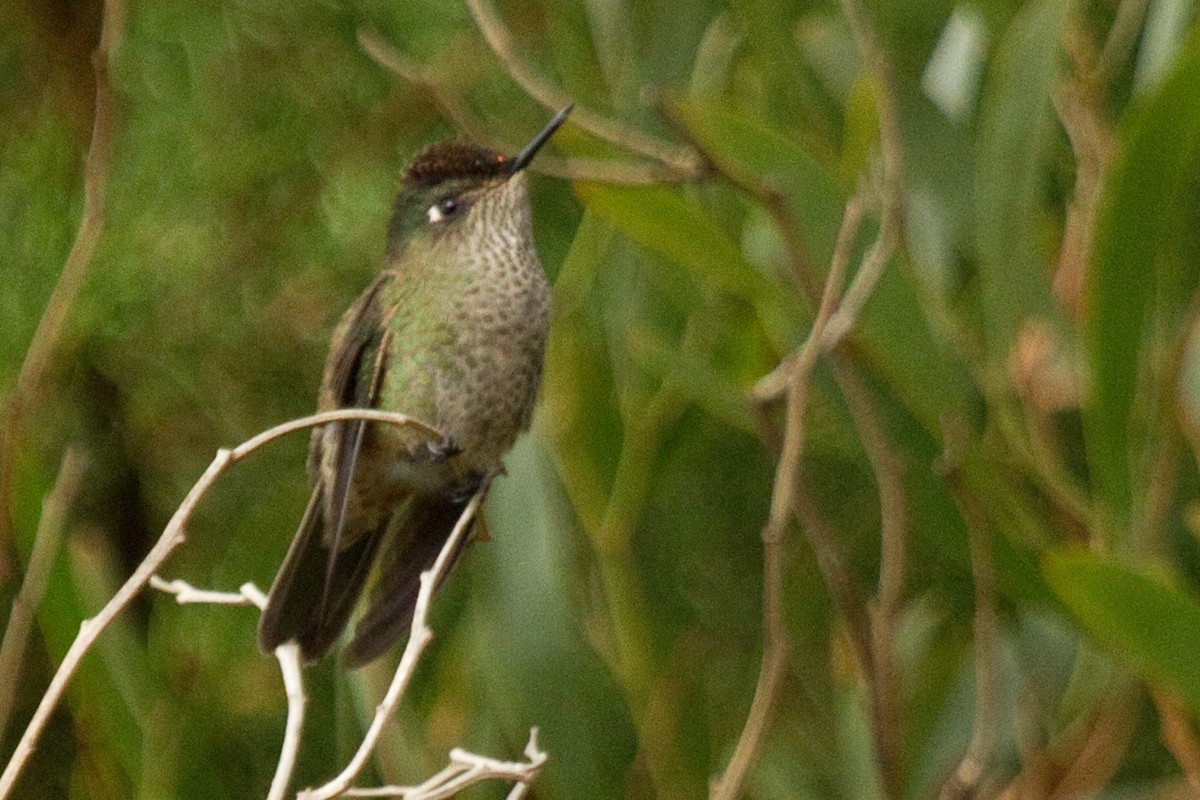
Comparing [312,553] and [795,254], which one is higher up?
[795,254]

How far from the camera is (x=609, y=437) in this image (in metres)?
1.90

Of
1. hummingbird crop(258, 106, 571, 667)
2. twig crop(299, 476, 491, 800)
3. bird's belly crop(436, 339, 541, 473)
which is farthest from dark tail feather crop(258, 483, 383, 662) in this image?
twig crop(299, 476, 491, 800)

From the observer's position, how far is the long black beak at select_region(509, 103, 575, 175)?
4.77ft

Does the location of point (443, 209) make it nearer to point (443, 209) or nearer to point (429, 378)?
point (443, 209)

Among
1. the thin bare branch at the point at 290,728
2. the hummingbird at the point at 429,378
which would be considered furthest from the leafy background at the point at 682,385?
the thin bare branch at the point at 290,728

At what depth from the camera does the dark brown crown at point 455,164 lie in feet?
5.62

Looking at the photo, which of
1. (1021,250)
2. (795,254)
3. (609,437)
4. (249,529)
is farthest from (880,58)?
(249,529)

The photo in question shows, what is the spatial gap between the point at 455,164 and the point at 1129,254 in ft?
2.02

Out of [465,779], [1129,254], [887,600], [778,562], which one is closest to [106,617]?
[465,779]

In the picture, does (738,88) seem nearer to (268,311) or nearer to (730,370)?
(730,370)

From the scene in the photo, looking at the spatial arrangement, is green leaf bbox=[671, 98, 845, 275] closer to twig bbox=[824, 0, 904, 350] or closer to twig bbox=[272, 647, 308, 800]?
twig bbox=[824, 0, 904, 350]

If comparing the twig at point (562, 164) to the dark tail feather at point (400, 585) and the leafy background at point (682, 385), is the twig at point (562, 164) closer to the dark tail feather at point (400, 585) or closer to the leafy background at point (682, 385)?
the leafy background at point (682, 385)

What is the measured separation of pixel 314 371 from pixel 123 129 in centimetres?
37

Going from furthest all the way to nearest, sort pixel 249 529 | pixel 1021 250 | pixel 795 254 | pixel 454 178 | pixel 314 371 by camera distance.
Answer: pixel 314 371, pixel 249 529, pixel 454 178, pixel 1021 250, pixel 795 254
